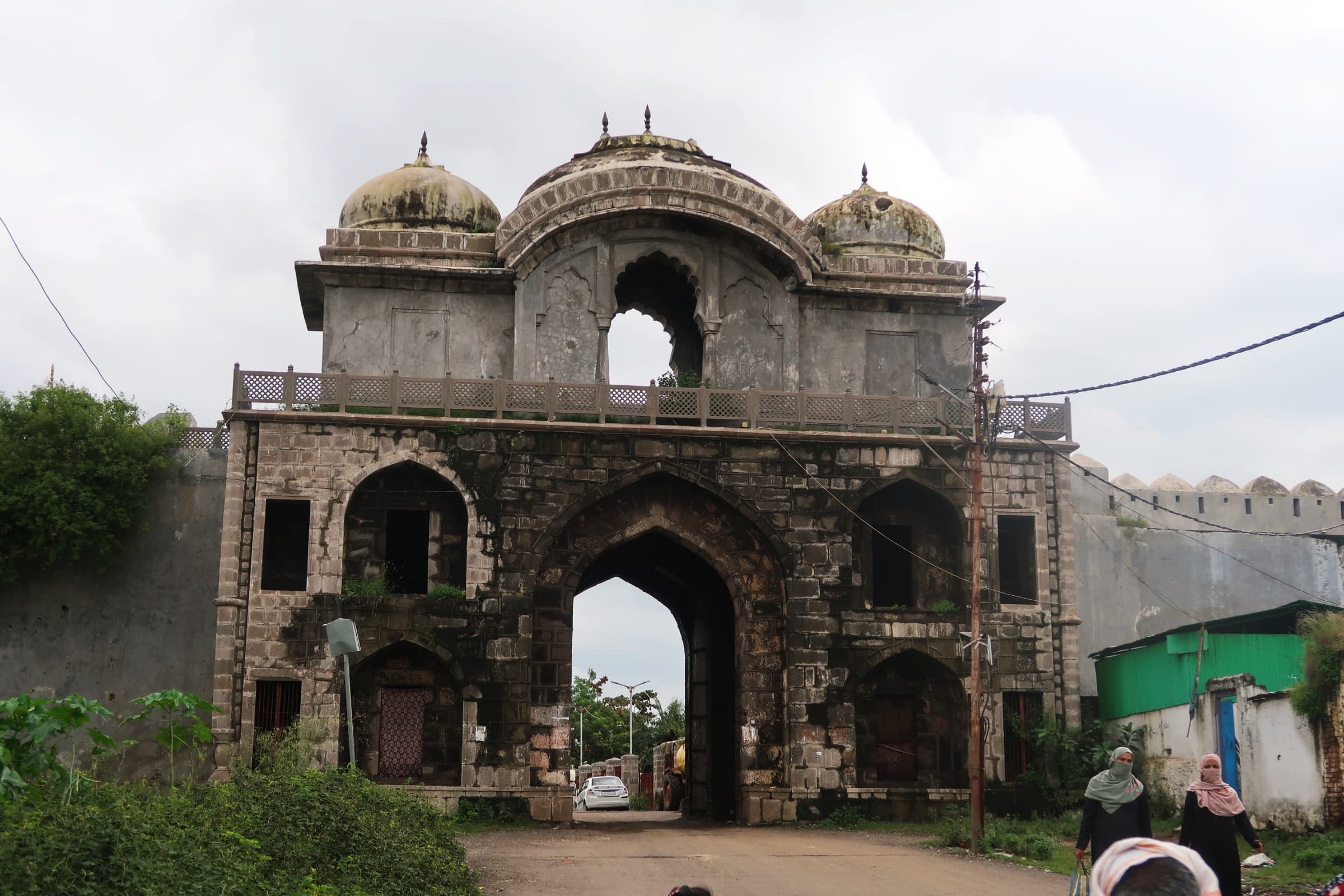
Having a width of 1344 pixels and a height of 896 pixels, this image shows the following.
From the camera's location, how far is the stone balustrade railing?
22.3m

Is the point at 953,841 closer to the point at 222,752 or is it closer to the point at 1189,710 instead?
the point at 1189,710

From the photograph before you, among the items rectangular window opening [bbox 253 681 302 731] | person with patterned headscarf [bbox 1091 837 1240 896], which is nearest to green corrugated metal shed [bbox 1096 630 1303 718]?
rectangular window opening [bbox 253 681 302 731]

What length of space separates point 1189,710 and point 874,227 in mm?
10184

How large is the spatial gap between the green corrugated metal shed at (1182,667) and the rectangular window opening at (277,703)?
1267 cm

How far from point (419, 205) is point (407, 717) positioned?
8.73 m

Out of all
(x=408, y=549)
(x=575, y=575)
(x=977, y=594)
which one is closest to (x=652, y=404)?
(x=575, y=575)

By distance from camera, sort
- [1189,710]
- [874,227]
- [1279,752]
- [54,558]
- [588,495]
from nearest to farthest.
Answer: [1279,752]
[1189,710]
[588,495]
[54,558]
[874,227]

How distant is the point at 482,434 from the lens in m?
22.3

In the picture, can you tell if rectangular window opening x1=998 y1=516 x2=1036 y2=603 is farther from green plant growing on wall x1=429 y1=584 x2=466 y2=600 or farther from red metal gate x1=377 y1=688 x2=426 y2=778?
red metal gate x1=377 y1=688 x2=426 y2=778

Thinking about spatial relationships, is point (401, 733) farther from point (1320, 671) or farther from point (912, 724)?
point (1320, 671)

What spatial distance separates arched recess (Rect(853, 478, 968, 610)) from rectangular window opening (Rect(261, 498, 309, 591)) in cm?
884

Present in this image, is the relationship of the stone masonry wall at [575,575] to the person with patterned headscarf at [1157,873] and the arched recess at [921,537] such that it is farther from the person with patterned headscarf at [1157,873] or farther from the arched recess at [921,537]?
the person with patterned headscarf at [1157,873]

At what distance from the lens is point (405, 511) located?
23.0 m

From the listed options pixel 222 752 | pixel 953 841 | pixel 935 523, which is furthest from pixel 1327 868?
pixel 222 752
